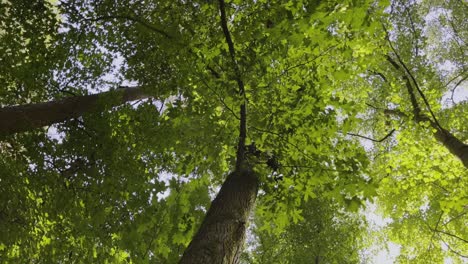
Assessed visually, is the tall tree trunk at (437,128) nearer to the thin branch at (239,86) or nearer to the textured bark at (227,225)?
the textured bark at (227,225)

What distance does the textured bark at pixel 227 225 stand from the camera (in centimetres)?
390

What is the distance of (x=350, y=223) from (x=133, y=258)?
29.8 ft

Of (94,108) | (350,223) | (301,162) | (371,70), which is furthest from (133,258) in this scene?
(371,70)

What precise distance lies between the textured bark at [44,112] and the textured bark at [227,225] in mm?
2407

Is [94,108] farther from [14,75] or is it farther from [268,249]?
[268,249]

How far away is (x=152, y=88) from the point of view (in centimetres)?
575

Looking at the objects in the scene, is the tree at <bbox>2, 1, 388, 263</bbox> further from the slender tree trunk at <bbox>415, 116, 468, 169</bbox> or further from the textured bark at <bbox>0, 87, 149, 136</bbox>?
the slender tree trunk at <bbox>415, 116, 468, 169</bbox>

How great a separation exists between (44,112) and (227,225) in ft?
11.5

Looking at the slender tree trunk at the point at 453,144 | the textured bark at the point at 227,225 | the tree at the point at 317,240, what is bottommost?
the textured bark at the point at 227,225

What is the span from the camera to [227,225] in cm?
441

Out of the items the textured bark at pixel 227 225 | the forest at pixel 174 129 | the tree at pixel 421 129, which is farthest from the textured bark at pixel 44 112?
the tree at pixel 421 129

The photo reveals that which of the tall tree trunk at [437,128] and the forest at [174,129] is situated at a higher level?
the tall tree trunk at [437,128]

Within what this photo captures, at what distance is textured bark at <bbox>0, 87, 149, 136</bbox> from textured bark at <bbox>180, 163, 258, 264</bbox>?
241 centimetres

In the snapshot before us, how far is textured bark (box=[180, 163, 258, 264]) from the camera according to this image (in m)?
3.90
